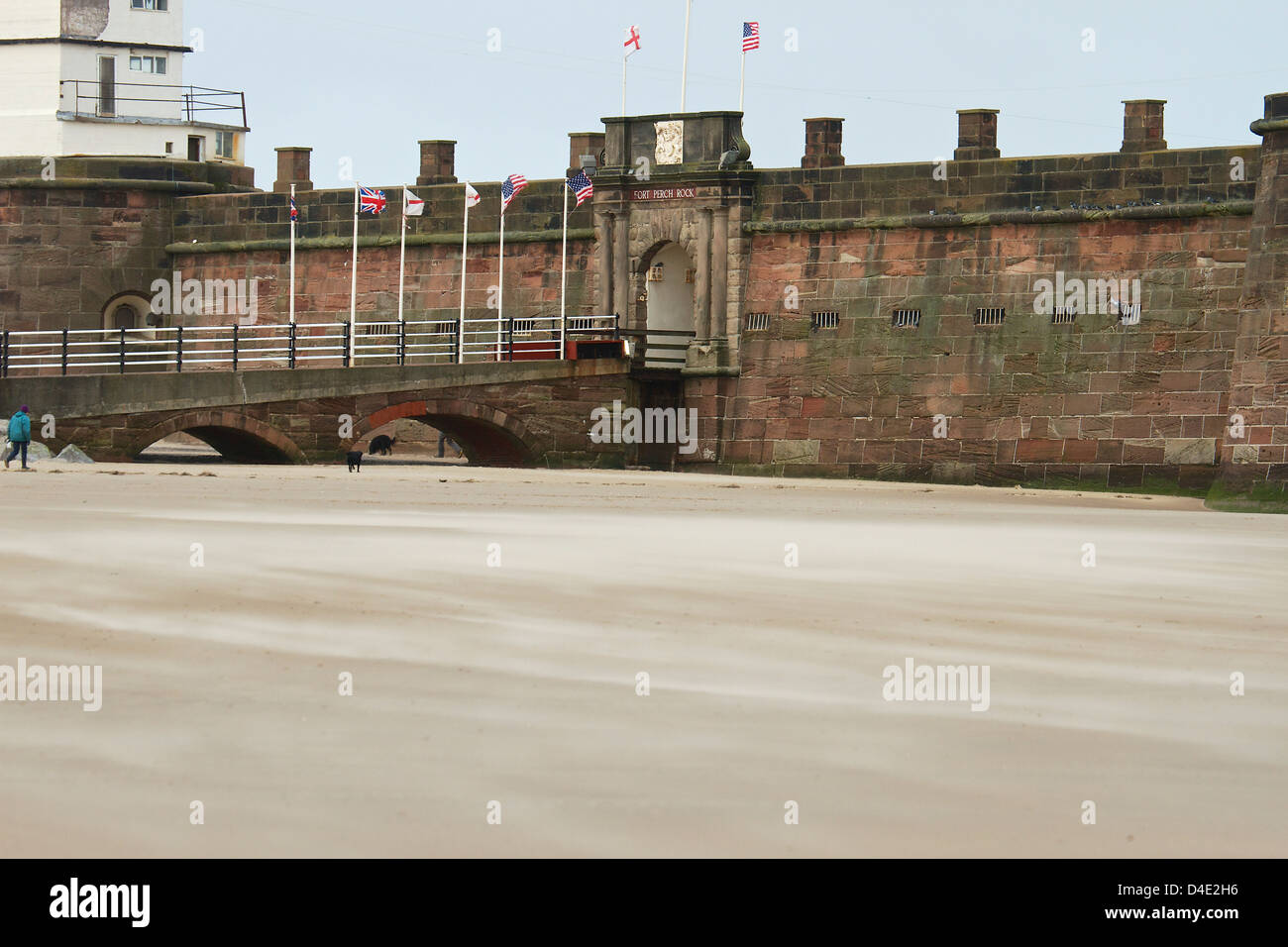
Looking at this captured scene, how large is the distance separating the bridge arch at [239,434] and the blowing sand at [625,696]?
12482 mm

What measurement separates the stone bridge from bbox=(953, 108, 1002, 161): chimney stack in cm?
678

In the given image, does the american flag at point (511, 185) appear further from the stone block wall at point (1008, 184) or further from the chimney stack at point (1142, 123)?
the chimney stack at point (1142, 123)

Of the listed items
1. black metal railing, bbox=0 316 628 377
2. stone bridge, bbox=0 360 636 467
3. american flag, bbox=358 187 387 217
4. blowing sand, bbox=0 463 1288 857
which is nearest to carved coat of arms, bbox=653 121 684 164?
black metal railing, bbox=0 316 628 377

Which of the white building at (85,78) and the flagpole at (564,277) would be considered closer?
the flagpole at (564,277)

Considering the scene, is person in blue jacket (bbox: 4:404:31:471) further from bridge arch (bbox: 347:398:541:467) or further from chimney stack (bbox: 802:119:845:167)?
chimney stack (bbox: 802:119:845:167)

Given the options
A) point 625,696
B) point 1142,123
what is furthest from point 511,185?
point 625,696

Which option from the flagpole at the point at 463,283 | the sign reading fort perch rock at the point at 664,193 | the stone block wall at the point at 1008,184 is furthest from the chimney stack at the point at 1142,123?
the flagpole at the point at 463,283

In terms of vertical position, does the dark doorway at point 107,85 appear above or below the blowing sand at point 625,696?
above

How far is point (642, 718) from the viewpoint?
7832mm

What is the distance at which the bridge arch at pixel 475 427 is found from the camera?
98.5 feet

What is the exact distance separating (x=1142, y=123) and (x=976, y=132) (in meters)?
2.72

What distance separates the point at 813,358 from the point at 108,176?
54.9 ft

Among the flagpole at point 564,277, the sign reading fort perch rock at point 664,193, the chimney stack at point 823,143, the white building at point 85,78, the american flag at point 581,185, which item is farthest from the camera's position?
the white building at point 85,78
